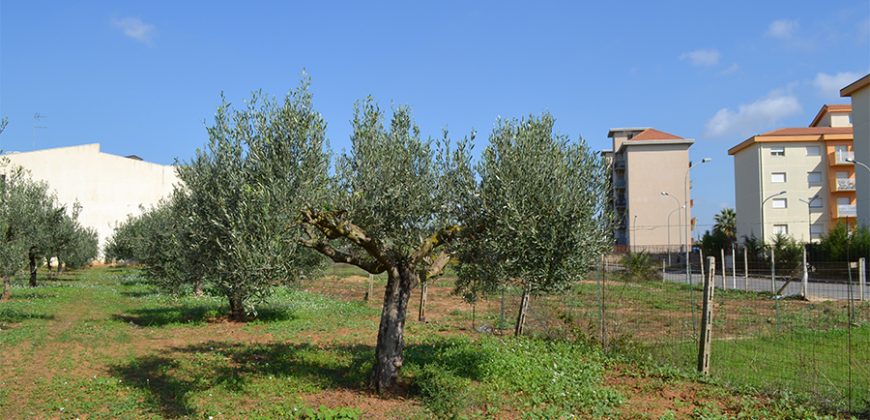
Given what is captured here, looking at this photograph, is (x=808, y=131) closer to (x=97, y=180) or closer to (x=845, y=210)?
(x=845, y=210)

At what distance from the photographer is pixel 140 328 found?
18.8 metres

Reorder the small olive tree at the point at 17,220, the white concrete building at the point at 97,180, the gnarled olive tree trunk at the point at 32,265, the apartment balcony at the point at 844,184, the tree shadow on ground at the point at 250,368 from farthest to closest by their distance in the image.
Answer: the white concrete building at the point at 97,180 < the apartment balcony at the point at 844,184 < the gnarled olive tree trunk at the point at 32,265 < the small olive tree at the point at 17,220 < the tree shadow on ground at the point at 250,368

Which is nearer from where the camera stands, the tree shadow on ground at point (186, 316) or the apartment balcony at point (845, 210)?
the tree shadow on ground at point (186, 316)

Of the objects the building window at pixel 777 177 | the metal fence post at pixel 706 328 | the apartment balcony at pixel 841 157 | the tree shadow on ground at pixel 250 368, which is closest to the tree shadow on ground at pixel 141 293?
the tree shadow on ground at pixel 250 368

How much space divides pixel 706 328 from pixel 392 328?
558cm

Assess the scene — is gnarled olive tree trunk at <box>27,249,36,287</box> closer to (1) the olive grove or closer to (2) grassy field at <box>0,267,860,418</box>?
(2) grassy field at <box>0,267,860,418</box>

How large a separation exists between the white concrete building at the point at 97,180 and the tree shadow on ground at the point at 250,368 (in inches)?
2374

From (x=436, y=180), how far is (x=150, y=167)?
76880 millimetres

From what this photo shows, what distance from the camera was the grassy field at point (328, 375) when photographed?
9367mm

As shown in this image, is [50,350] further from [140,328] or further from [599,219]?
[599,219]

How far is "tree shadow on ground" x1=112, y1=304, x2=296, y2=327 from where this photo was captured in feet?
65.9

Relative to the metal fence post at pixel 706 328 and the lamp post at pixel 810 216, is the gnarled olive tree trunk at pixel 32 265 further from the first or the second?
the lamp post at pixel 810 216

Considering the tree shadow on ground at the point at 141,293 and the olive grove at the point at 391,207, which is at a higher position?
the olive grove at the point at 391,207

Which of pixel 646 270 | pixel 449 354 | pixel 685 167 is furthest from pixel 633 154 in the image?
pixel 449 354
